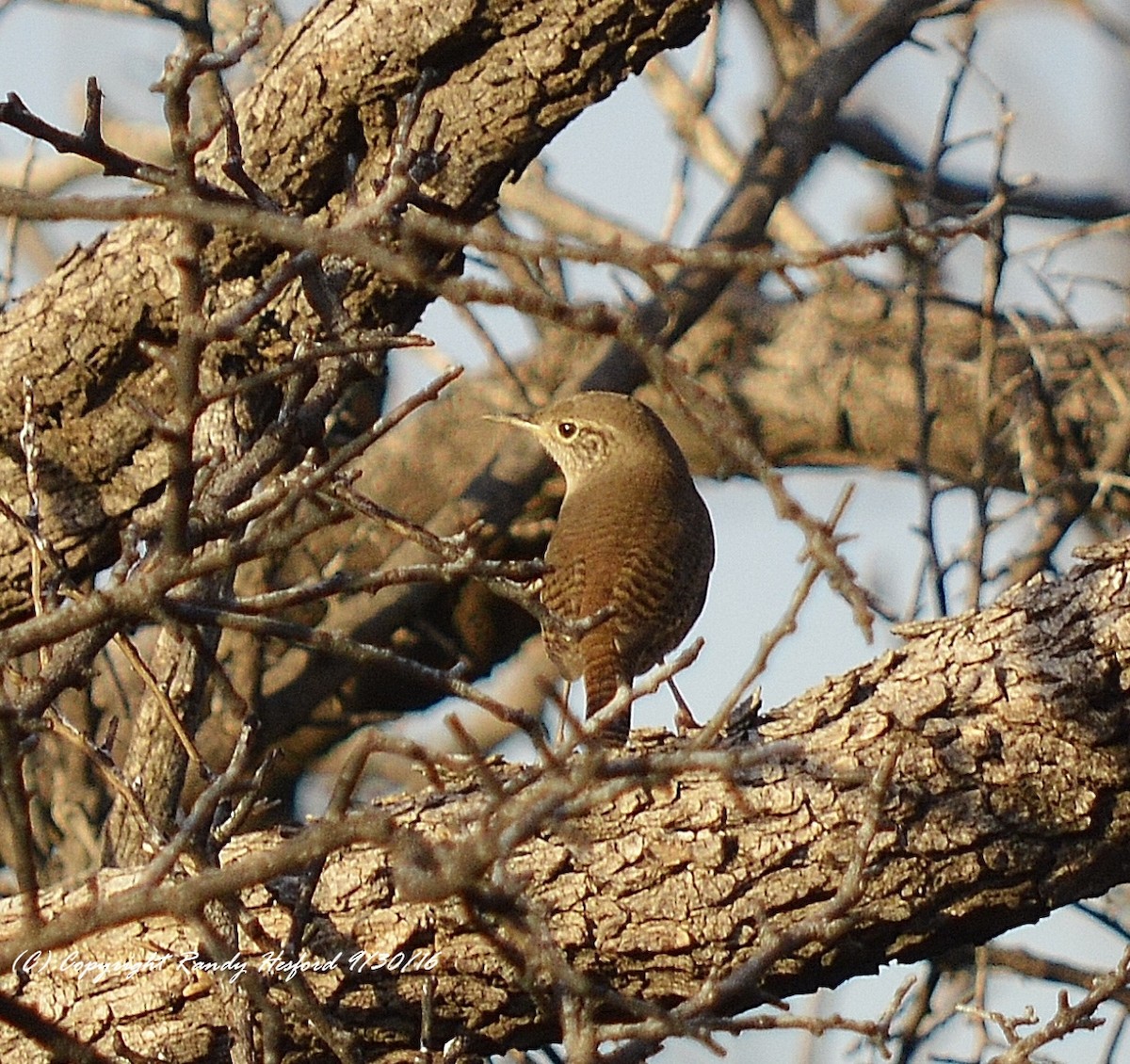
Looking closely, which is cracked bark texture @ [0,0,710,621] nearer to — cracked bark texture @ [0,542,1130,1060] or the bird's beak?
cracked bark texture @ [0,542,1130,1060]

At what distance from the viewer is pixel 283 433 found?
299 cm

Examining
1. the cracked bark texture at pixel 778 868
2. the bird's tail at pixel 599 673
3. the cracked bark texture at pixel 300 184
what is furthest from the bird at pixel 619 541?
the cracked bark texture at pixel 300 184

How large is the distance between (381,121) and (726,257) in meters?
3.05

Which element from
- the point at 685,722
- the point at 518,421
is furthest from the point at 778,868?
the point at 518,421

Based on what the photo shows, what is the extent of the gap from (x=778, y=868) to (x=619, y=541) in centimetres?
197

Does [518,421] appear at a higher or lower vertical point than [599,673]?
higher

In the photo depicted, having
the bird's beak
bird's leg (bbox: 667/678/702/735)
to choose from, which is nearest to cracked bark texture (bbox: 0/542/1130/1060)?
bird's leg (bbox: 667/678/702/735)

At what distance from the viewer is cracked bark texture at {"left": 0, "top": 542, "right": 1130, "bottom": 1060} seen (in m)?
3.67

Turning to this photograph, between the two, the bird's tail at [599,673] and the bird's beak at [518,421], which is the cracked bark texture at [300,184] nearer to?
the bird's tail at [599,673]

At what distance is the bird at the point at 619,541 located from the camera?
5195 millimetres

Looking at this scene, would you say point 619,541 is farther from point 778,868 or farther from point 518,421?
point 778,868

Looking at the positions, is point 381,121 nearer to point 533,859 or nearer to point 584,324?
point 533,859

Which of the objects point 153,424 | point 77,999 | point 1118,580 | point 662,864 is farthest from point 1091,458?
point 153,424

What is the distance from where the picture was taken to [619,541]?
5.52m
